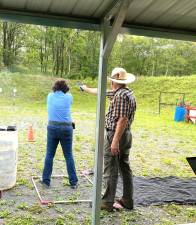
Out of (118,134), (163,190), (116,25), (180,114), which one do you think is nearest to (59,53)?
(180,114)

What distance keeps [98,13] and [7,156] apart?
6.63 feet

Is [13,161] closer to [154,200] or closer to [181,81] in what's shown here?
[154,200]

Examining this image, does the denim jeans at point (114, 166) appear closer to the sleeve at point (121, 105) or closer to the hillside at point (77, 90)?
the sleeve at point (121, 105)

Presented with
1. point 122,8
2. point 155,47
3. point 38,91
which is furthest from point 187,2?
point 155,47

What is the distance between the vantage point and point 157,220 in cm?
373

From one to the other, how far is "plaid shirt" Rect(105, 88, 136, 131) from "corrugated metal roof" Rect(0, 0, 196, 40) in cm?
68

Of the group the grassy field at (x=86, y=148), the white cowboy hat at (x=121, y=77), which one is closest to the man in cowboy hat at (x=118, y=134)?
the white cowboy hat at (x=121, y=77)

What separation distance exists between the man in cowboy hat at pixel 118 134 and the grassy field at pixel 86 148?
0.29 metres

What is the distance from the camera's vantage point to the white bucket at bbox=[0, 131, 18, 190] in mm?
4059

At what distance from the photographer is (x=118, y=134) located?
3.58 m

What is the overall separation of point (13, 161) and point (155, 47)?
1883 centimetres

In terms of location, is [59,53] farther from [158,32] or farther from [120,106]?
[158,32]

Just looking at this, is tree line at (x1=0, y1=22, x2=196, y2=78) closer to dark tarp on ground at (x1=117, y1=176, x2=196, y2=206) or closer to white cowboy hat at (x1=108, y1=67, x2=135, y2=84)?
dark tarp on ground at (x1=117, y1=176, x2=196, y2=206)

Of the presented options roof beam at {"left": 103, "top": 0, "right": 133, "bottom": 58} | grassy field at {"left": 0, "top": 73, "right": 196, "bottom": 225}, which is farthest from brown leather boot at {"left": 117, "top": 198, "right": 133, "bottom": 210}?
roof beam at {"left": 103, "top": 0, "right": 133, "bottom": 58}
